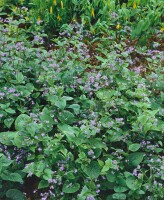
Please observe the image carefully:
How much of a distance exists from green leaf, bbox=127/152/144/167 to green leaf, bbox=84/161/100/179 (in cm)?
31

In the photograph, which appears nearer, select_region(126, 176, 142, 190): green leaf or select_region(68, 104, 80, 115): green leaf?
select_region(126, 176, 142, 190): green leaf

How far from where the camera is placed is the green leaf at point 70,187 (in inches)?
133

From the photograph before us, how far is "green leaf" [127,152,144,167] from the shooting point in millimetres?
3578

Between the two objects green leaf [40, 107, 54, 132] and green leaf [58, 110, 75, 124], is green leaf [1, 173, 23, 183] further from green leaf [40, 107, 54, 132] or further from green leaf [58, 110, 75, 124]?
green leaf [58, 110, 75, 124]

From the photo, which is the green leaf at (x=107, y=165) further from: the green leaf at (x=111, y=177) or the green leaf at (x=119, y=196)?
the green leaf at (x=119, y=196)

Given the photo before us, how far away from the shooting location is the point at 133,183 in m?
3.41

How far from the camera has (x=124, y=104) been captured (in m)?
3.90

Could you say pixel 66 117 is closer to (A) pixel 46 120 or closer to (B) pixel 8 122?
(A) pixel 46 120

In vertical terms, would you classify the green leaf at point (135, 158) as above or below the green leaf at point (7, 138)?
below

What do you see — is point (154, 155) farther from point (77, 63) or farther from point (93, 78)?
point (77, 63)

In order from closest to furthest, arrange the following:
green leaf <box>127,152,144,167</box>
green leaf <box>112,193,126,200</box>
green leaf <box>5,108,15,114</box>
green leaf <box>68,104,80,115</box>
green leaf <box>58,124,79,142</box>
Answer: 1. green leaf <box>112,193,126,200</box>
2. green leaf <box>58,124,79,142</box>
3. green leaf <box>127,152,144,167</box>
4. green leaf <box>5,108,15,114</box>
5. green leaf <box>68,104,80,115</box>

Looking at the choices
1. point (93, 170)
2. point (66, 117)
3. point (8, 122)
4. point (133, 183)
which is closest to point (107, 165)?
point (93, 170)

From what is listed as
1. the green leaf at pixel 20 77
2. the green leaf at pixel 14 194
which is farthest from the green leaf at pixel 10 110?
the green leaf at pixel 14 194

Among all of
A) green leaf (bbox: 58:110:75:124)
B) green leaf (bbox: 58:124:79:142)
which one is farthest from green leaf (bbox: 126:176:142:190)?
green leaf (bbox: 58:110:75:124)
